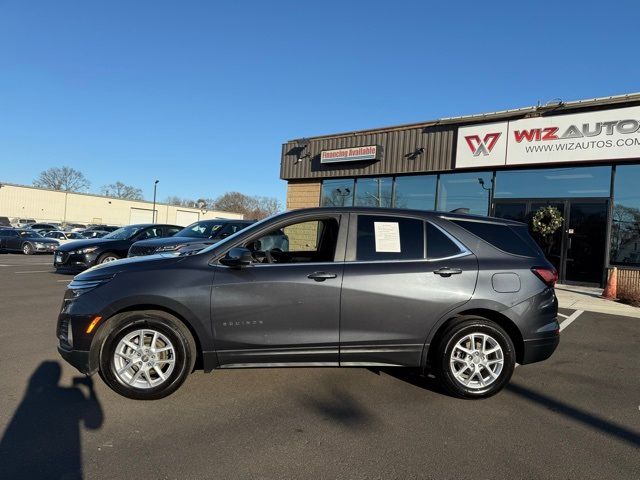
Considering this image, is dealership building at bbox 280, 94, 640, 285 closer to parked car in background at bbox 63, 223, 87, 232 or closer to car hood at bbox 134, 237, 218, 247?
car hood at bbox 134, 237, 218, 247

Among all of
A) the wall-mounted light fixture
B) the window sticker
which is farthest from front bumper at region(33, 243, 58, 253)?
the window sticker

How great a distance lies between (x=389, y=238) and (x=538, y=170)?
11110 millimetres

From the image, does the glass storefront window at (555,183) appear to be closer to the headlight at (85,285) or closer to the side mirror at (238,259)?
the side mirror at (238,259)

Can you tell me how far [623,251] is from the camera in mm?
12320

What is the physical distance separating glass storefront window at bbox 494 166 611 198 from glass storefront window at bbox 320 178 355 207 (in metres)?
5.69

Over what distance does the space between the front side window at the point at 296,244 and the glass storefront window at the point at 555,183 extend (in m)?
10.0

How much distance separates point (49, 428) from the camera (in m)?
3.33

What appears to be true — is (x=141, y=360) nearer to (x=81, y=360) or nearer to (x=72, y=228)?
(x=81, y=360)

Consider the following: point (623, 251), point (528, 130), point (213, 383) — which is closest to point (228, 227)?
point (213, 383)

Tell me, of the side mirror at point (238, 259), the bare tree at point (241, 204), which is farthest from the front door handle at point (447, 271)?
the bare tree at point (241, 204)

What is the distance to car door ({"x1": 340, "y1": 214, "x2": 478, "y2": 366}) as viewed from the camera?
4.09 meters

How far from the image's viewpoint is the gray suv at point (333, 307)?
3934mm

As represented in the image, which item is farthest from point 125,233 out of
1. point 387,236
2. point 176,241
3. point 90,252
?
point 387,236

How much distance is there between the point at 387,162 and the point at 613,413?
13131 millimetres
